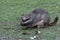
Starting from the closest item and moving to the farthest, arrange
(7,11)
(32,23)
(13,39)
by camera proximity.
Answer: (13,39) < (32,23) < (7,11)

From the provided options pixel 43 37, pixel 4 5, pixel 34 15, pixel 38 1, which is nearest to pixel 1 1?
pixel 4 5

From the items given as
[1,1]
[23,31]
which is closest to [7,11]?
[1,1]

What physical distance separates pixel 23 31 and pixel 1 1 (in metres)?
3.77

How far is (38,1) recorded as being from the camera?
11.0 metres

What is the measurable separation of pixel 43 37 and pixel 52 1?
3993 mm

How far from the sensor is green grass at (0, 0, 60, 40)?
24.1 ft

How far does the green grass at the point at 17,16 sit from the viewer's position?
24.1ft

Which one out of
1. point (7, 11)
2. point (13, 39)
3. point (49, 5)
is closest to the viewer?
point (13, 39)

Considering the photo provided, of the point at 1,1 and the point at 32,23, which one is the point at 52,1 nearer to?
the point at 1,1

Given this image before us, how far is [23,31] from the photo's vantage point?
7.55 meters

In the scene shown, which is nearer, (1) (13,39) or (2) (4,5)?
(1) (13,39)

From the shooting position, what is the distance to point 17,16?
8.95m

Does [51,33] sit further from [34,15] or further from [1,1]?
[1,1]

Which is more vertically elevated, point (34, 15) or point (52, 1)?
point (34, 15)
